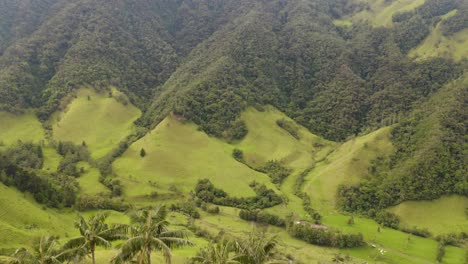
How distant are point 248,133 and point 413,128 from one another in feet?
189

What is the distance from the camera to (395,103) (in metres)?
173

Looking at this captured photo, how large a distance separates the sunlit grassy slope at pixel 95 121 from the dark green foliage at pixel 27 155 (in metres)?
16.2

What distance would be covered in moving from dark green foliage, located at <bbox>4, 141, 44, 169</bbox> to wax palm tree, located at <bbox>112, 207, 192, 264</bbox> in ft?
334

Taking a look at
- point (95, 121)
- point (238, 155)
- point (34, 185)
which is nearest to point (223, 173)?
point (238, 155)

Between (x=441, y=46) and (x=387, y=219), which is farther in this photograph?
(x=441, y=46)

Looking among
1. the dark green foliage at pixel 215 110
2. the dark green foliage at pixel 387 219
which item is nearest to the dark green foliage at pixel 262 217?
the dark green foliage at pixel 387 219

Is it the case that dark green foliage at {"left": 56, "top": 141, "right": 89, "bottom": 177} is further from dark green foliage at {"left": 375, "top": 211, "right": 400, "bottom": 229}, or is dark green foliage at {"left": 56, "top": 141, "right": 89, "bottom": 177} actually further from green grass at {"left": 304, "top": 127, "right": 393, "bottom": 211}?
dark green foliage at {"left": 375, "top": 211, "right": 400, "bottom": 229}

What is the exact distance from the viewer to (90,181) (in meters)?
124

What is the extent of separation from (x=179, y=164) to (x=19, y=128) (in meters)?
67.7

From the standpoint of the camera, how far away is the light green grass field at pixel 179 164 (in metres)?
126

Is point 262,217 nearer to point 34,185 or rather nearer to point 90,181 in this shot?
point 90,181

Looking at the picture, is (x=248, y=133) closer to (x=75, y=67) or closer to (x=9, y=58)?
(x=75, y=67)

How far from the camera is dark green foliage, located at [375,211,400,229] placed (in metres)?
118

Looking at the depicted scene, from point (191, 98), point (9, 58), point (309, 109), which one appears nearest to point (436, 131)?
point (309, 109)
